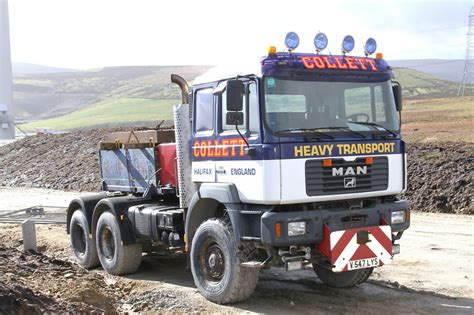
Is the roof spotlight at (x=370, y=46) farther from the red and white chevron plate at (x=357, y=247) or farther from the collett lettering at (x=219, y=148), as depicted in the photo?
the red and white chevron plate at (x=357, y=247)

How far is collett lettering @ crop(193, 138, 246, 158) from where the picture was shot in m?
7.01

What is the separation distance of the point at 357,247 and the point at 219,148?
199cm

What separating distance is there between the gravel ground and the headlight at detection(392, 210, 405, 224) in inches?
296

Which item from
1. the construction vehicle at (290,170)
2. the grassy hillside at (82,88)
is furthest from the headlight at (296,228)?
the grassy hillside at (82,88)

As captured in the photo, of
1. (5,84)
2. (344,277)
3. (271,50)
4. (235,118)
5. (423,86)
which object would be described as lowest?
(344,277)

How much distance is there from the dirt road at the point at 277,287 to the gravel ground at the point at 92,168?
13.3 feet

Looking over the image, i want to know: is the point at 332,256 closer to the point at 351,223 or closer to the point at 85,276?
the point at 351,223

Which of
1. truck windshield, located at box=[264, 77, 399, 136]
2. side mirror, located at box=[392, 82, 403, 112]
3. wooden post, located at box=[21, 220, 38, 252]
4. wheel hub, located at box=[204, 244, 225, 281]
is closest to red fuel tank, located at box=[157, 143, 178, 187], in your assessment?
wheel hub, located at box=[204, 244, 225, 281]

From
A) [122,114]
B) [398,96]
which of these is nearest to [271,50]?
[398,96]

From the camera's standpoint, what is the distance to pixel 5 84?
55.2 meters

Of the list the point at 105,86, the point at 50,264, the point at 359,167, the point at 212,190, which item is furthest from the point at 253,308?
the point at 105,86

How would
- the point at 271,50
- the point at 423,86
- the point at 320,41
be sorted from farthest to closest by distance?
the point at 423,86, the point at 320,41, the point at 271,50

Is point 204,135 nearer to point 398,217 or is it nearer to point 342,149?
point 342,149

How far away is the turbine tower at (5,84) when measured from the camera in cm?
5244
